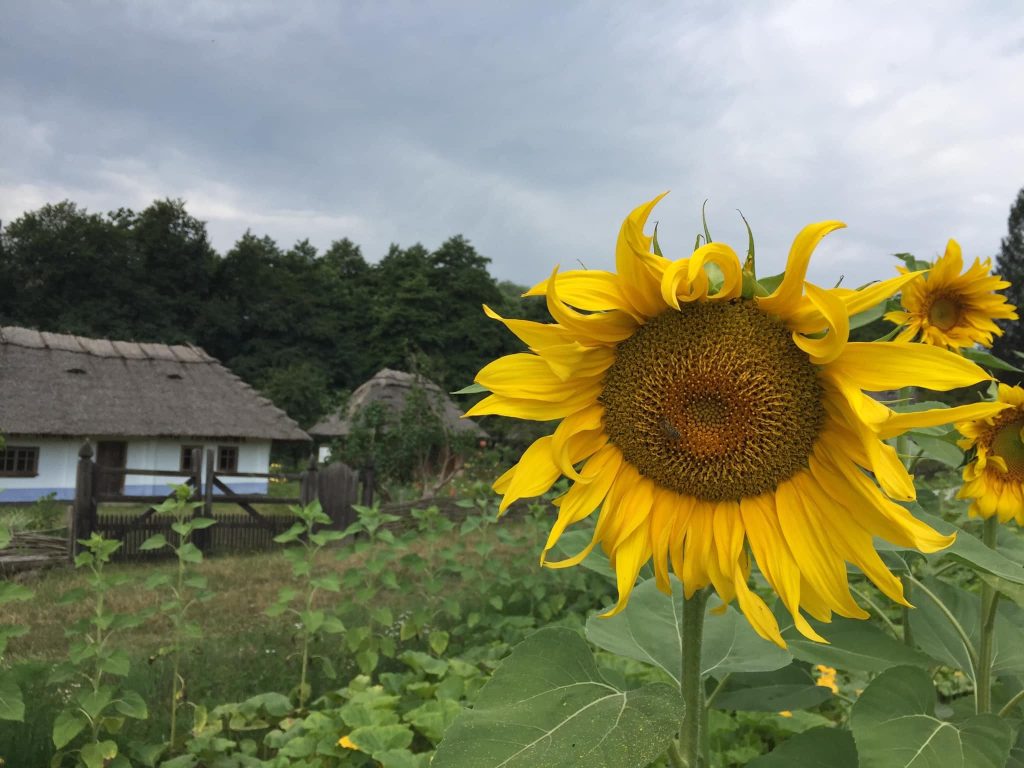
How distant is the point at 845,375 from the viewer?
0.82 meters

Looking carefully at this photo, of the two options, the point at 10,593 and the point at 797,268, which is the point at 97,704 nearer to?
the point at 10,593

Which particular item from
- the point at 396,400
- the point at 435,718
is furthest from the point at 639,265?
the point at 396,400

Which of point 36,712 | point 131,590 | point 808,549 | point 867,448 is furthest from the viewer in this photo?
point 131,590

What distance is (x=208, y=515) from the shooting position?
10.1 metres

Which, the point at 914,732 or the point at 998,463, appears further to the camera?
the point at 998,463

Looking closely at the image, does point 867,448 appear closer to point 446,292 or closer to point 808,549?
point 808,549

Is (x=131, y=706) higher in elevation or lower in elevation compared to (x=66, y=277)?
lower

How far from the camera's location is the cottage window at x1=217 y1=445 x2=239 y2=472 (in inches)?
691

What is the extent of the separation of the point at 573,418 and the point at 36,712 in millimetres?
2860

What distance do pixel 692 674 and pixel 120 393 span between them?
1745 cm

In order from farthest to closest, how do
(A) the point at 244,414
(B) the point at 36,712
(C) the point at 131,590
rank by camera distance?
(A) the point at 244,414
(C) the point at 131,590
(B) the point at 36,712

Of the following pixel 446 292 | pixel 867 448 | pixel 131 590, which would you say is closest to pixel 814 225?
A: pixel 867 448

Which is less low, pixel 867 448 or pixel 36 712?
pixel 867 448

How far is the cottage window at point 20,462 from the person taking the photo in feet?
48.3
